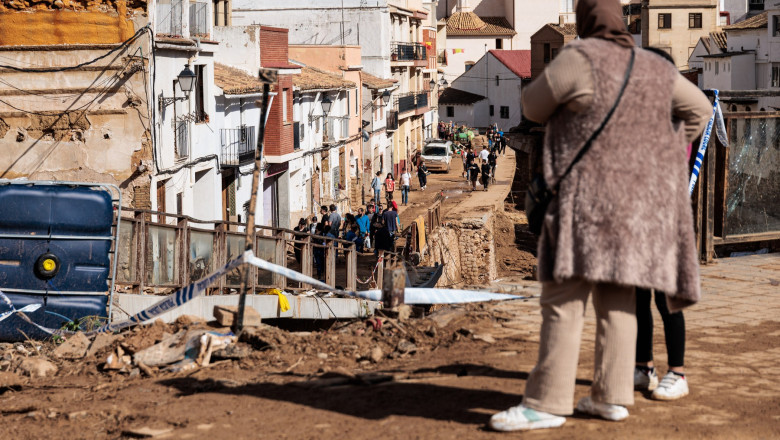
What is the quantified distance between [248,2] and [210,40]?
25847mm

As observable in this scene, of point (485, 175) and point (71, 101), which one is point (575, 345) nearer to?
point (71, 101)

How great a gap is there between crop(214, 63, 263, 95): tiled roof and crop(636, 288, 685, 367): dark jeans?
22562 mm

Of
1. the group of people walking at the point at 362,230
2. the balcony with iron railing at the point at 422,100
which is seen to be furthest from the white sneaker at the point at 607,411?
the balcony with iron railing at the point at 422,100

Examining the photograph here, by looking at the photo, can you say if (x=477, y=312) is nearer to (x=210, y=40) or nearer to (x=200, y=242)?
(x=200, y=242)

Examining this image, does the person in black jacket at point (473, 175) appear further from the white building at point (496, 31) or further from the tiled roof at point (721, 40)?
the white building at point (496, 31)

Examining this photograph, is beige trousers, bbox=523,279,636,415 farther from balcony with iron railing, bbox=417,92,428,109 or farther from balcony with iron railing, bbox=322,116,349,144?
balcony with iron railing, bbox=417,92,428,109

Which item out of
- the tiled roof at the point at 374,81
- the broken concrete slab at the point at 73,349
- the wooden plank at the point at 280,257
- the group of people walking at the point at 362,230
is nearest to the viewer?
the broken concrete slab at the point at 73,349

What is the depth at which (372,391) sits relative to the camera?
18.5 feet

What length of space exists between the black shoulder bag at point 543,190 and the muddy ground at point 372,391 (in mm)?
990

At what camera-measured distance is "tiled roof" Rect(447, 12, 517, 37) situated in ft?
295

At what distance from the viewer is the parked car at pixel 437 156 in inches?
2271

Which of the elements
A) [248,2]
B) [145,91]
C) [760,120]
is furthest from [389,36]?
[760,120]

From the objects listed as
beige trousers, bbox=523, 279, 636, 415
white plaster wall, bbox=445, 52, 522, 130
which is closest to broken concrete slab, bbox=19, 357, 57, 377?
beige trousers, bbox=523, 279, 636, 415

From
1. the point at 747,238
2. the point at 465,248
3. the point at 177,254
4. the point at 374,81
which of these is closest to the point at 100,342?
the point at 177,254
